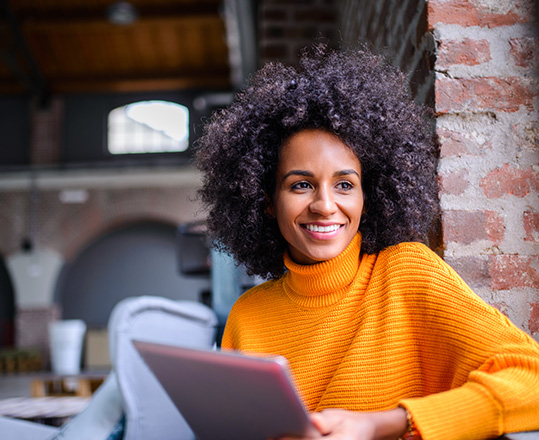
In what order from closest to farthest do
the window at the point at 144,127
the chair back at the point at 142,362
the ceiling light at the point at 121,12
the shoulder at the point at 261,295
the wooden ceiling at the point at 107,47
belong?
the shoulder at the point at 261,295 → the chair back at the point at 142,362 → the ceiling light at the point at 121,12 → the wooden ceiling at the point at 107,47 → the window at the point at 144,127

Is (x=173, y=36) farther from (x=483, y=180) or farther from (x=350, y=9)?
(x=483, y=180)

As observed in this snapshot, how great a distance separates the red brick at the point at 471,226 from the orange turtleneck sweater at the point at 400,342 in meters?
0.19

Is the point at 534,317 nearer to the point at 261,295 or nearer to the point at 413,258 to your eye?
the point at 413,258

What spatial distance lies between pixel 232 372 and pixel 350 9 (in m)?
2.30

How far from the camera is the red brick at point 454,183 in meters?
1.37

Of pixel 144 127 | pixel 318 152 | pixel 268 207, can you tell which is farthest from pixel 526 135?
pixel 144 127

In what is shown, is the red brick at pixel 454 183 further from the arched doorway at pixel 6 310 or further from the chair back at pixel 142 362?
the arched doorway at pixel 6 310

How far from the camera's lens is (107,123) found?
10.1 meters

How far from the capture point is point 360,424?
0.88 metres

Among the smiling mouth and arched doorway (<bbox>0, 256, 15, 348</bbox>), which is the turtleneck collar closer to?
the smiling mouth

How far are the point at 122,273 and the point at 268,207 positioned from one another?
9.13 meters

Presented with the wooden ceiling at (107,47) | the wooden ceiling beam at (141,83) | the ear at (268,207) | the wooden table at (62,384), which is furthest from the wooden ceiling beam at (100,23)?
the ear at (268,207)

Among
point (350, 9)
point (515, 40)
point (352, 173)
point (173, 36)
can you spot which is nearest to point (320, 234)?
point (352, 173)

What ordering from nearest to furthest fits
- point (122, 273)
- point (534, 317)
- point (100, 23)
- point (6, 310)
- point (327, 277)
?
point (327, 277) → point (534, 317) → point (100, 23) → point (6, 310) → point (122, 273)
